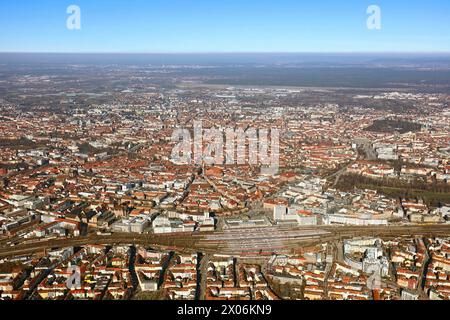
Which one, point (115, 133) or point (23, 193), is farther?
point (115, 133)

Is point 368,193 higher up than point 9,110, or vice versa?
point 9,110

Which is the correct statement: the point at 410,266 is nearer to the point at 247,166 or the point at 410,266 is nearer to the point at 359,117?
the point at 247,166

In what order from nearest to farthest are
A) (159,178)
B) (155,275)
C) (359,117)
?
(155,275) → (159,178) → (359,117)

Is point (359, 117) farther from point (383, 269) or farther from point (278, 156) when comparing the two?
point (383, 269)
